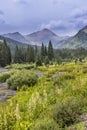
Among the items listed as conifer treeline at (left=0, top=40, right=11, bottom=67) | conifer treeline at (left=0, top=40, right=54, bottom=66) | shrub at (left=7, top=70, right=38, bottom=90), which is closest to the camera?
shrub at (left=7, top=70, right=38, bottom=90)

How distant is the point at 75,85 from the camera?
15.2 metres

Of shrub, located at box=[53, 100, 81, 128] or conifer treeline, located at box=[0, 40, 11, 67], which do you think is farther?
conifer treeline, located at box=[0, 40, 11, 67]

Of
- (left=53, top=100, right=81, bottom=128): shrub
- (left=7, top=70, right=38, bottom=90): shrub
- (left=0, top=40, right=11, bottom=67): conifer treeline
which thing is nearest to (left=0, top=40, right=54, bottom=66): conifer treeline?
(left=0, top=40, right=11, bottom=67): conifer treeline

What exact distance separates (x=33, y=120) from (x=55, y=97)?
3235mm

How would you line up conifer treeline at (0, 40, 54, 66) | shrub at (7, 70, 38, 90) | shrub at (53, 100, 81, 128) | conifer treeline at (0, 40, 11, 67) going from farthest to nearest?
1. conifer treeline at (0, 40, 54, 66)
2. conifer treeline at (0, 40, 11, 67)
3. shrub at (7, 70, 38, 90)
4. shrub at (53, 100, 81, 128)

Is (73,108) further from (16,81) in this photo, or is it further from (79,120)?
(16,81)

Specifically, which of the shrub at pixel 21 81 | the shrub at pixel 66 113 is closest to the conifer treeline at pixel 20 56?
the shrub at pixel 21 81

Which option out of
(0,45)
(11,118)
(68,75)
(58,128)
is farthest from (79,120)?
(0,45)

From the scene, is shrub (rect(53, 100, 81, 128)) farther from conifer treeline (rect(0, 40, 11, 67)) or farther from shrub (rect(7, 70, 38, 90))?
conifer treeline (rect(0, 40, 11, 67))

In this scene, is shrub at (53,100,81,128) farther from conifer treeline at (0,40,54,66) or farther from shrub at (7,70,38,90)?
conifer treeline at (0,40,54,66)

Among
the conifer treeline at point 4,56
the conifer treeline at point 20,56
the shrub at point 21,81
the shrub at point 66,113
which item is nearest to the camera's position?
the shrub at point 66,113

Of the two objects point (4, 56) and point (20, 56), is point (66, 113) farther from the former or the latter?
point (20, 56)

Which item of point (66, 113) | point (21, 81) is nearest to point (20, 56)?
point (21, 81)

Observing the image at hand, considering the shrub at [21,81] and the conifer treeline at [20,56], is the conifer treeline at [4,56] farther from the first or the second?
the shrub at [21,81]
